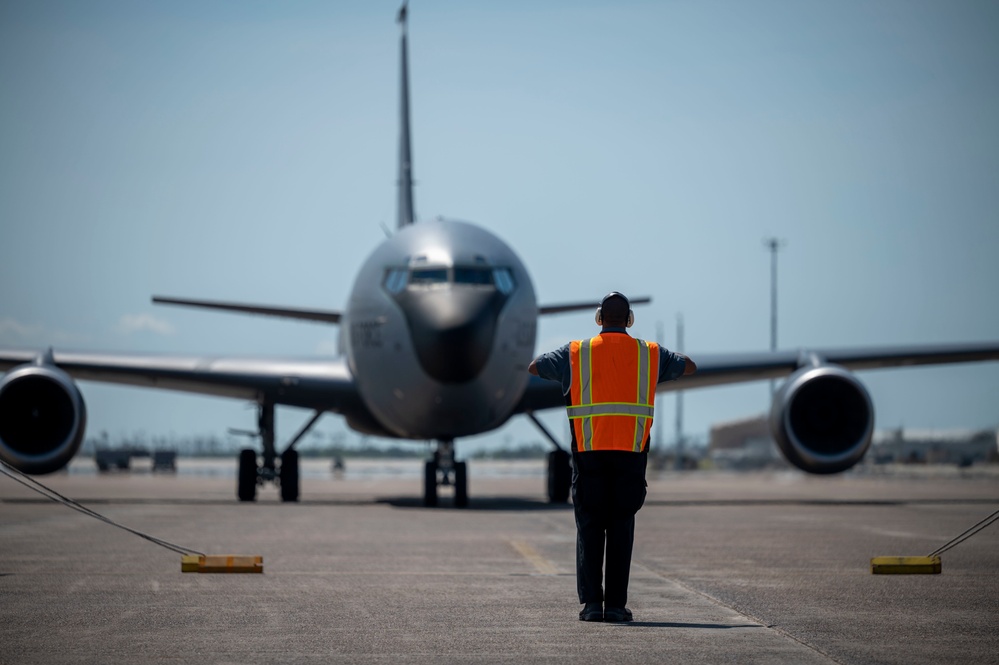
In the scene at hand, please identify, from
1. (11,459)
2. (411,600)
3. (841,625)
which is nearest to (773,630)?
(841,625)

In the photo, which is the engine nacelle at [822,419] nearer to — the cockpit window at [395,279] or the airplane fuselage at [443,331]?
the airplane fuselage at [443,331]

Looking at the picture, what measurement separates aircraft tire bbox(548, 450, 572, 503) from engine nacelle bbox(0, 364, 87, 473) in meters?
7.18

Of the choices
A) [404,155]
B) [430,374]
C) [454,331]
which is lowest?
[430,374]

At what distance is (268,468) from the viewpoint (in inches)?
859

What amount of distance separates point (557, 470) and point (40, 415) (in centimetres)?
780

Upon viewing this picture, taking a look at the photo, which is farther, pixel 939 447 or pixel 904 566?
pixel 939 447

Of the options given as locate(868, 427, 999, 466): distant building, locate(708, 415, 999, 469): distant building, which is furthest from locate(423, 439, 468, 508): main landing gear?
locate(868, 427, 999, 466): distant building

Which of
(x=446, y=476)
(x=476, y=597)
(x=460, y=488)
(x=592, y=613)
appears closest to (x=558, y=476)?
(x=446, y=476)

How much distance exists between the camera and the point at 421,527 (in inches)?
555

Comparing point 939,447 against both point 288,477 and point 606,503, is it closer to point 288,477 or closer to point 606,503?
point 288,477

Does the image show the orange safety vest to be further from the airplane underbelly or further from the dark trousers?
the airplane underbelly

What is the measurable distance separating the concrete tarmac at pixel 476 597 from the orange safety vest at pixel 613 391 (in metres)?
0.93

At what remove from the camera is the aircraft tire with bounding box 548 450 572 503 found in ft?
70.2

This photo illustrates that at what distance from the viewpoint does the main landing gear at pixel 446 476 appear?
61.0 feet
